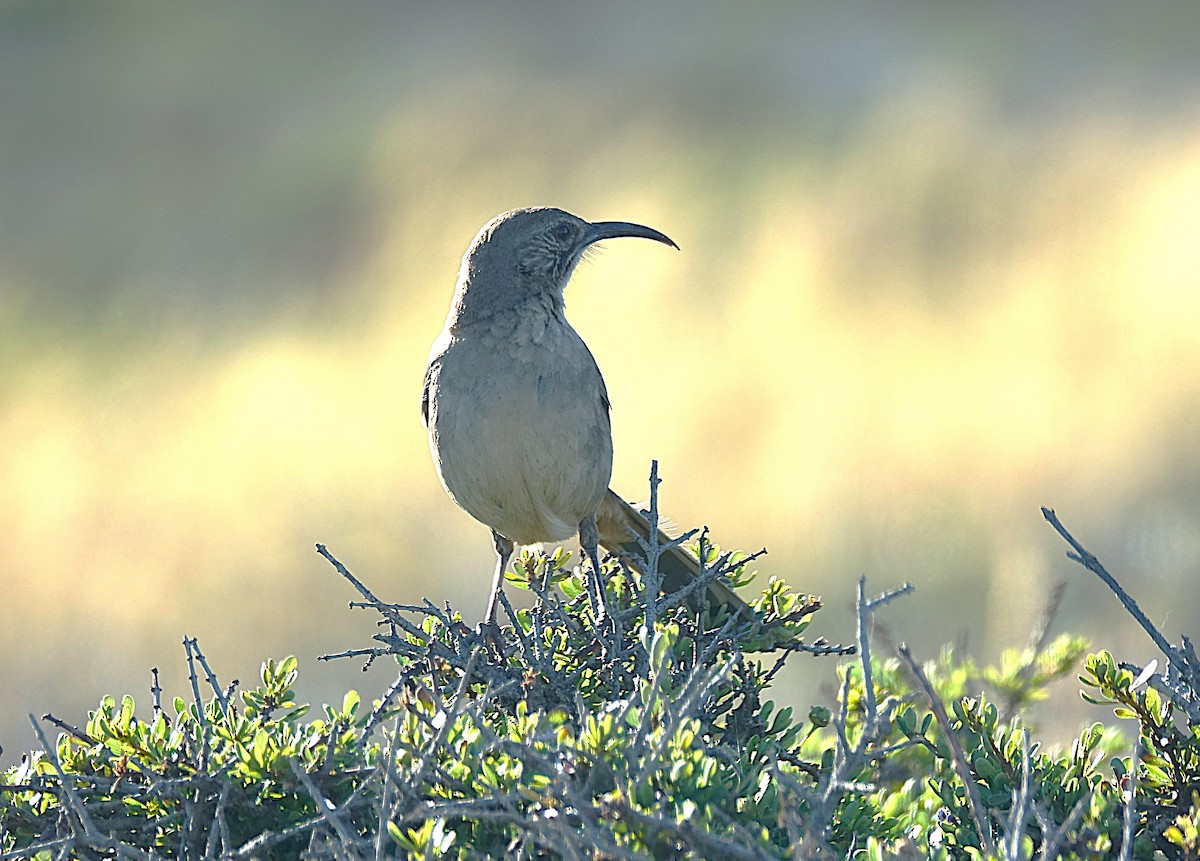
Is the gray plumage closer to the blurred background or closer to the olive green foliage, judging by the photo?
the olive green foliage

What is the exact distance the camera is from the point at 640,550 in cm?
548

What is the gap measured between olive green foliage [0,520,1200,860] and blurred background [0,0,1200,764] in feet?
15.8

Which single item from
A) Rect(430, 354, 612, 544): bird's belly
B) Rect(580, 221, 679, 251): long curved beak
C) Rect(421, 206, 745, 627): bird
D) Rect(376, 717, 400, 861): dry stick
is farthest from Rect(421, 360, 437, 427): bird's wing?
Rect(376, 717, 400, 861): dry stick

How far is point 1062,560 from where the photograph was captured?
10.4 meters

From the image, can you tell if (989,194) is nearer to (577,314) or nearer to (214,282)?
(577,314)

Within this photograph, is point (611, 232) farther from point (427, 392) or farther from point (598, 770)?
point (598, 770)

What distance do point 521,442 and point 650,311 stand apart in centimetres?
888

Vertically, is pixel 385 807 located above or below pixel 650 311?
below

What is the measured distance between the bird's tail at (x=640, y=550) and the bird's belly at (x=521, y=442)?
31 cm

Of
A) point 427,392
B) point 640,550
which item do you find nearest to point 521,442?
point 427,392

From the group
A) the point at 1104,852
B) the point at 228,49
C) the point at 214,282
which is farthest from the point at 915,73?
the point at 1104,852

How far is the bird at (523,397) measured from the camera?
4.90m

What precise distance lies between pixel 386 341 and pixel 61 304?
4793 mm

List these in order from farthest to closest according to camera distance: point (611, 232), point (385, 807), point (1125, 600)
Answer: point (611, 232) → point (1125, 600) → point (385, 807)
